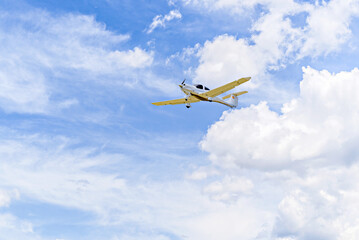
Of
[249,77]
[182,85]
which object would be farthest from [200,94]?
[249,77]

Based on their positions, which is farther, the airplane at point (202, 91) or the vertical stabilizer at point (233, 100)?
the vertical stabilizer at point (233, 100)

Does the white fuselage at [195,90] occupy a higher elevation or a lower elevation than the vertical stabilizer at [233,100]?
lower

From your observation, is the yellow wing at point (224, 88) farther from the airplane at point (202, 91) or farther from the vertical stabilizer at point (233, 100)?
the vertical stabilizer at point (233, 100)

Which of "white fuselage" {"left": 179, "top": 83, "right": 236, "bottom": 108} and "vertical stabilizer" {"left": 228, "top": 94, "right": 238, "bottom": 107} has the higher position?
"vertical stabilizer" {"left": 228, "top": 94, "right": 238, "bottom": 107}

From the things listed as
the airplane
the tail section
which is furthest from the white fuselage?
the tail section

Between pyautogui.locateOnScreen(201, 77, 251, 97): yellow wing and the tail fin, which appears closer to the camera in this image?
pyautogui.locateOnScreen(201, 77, 251, 97): yellow wing

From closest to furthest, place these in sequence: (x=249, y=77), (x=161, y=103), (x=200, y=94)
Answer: (x=249, y=77)
(x=200, y=94)
(x=161, y=103)

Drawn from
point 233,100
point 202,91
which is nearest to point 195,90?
point 202,91

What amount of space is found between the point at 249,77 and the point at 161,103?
27001mm

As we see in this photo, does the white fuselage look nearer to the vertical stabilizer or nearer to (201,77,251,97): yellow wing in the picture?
(201,77,251,97): yellow wing

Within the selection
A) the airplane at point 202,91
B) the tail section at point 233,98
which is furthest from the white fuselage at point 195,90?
the tail section at point 233,98

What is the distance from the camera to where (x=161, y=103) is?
96875mm

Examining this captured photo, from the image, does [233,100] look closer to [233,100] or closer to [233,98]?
[233,100]

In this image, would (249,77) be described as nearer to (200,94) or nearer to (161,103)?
(200,94)
